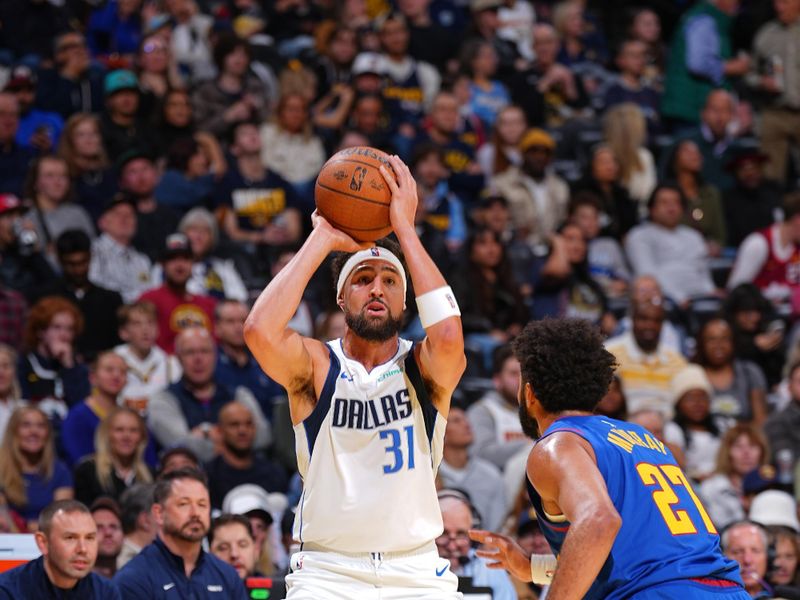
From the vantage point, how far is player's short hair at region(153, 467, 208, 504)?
26.2ft

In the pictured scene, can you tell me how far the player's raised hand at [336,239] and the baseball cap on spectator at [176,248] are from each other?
19.9 feet

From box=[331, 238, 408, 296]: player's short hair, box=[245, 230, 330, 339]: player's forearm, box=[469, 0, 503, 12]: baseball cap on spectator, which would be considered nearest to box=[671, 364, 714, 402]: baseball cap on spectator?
box=[331, 238, 408, 296]: player's short hair

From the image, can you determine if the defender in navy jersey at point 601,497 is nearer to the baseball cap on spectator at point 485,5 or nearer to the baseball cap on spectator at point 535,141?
the baseball cap on spectator at point 535,141

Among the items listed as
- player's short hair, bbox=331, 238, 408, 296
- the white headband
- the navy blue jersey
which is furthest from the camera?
player's short hair, bbox=331, 238, 408, 296

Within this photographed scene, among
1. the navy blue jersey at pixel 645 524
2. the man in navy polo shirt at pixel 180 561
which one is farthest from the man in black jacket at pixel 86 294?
the navy blue jersey at pixel 645 524

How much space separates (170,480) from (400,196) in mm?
2921

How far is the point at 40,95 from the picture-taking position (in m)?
14.0

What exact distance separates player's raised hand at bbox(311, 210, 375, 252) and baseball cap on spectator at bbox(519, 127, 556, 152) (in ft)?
29.5

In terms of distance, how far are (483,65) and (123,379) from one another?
7.17 metres

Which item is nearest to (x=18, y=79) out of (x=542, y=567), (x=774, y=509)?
(x=774, y=509)

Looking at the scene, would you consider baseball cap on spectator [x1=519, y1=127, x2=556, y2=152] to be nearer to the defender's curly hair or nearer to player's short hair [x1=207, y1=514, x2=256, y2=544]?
player's short hair [x1=207, y1=514, x2=256, y2=544]

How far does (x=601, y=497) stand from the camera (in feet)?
16.1

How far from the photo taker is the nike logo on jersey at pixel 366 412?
18.8 feet

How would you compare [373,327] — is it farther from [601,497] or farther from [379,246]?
[601,497]
